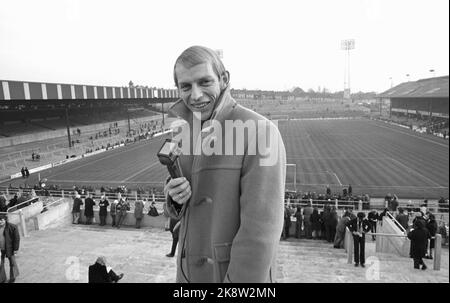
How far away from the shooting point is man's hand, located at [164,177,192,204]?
53.6 inches

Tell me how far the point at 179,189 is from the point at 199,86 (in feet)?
1.50

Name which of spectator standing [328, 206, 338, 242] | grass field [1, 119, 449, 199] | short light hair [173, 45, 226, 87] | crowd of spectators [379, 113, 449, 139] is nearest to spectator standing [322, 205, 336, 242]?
spectator standing [328, 206, 338, 242]

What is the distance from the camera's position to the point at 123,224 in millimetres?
10055

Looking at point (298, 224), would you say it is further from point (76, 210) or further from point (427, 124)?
point (427, 124)

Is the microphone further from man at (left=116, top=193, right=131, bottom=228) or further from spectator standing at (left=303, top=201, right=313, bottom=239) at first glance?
man at (left=116, top=193, right=131, bottom=228)

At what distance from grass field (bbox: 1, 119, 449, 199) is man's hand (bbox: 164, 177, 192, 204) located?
1700 centimetres

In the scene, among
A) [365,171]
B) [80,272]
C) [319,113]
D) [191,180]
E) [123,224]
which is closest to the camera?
[191,180]

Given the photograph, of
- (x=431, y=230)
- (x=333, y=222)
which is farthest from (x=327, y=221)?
(x=431, y=230)

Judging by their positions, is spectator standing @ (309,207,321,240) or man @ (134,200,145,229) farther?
man @ (134,200,145,229)
